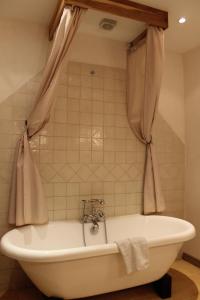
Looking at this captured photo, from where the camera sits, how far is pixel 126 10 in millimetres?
2271

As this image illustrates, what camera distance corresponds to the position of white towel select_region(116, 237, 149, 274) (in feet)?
6.43

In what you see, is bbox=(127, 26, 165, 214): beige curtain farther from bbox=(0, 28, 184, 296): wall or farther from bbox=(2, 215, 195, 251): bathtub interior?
bbox=(2, 215, 195, 251): bathtub interior

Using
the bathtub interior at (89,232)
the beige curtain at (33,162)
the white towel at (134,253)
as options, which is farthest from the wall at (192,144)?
the beige curtain at (33,162)

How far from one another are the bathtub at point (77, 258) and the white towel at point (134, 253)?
0.06m

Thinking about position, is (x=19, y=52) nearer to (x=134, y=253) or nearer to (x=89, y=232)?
(x=89, y=232)

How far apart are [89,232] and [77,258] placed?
0.82m

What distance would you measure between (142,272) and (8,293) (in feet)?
4.23

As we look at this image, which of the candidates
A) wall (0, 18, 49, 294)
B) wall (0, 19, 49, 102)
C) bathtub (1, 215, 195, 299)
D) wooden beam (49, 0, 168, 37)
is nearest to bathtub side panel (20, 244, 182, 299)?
bathtub (1, 215, 195, 299)

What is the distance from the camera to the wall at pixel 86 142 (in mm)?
2520

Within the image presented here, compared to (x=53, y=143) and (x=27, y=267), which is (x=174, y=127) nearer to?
(x=53, y=143)

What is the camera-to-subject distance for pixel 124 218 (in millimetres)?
2826

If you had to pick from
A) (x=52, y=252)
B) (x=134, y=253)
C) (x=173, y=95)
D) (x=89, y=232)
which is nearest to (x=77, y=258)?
(x=52, y=252)

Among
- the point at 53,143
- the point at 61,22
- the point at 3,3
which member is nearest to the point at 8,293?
the point at 53,143

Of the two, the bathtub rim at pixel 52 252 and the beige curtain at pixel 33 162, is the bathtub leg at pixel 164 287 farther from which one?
the beige curtain at pixel 33 162
